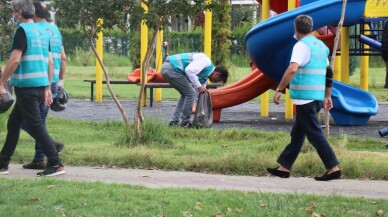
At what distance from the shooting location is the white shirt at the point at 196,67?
15.8 m

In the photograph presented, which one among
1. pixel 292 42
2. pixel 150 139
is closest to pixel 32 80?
pixel 150 139

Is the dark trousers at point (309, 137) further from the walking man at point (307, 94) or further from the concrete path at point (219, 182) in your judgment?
the concrete path at point (219, 182)

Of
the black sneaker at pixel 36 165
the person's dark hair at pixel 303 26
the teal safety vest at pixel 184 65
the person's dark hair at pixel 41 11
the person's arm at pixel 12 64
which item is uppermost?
the person's dark hair at pixel 41 11

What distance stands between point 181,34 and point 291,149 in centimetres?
3991

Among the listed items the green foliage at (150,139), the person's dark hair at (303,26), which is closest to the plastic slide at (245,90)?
the green foliage at (150,139)

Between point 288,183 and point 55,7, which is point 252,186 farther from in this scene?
point 55,7

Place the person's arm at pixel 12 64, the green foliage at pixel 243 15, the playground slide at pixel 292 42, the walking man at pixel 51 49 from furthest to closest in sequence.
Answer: the green foliage at pixel 243 15 → the playground slide at pixel 292 42 → the walking man at pixel 51 49 → the person's arm at pixel 12 64

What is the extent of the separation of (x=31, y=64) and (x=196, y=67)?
535cm

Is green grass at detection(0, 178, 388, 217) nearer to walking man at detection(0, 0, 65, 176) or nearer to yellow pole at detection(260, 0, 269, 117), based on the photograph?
walking man at detection(0, 0, 65, 176)

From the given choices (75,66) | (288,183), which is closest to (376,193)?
(288,183)

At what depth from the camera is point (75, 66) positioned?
49.7 metres

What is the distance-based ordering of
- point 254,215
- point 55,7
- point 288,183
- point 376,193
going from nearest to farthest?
1. point 254,215
2. point 376,193
3. point 288,183
4. point 55,7

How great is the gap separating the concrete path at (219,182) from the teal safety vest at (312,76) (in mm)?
908

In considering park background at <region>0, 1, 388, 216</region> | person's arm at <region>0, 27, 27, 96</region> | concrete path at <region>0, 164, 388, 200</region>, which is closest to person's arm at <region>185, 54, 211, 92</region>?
park background at <region>0, 1, 388, 216</region>
